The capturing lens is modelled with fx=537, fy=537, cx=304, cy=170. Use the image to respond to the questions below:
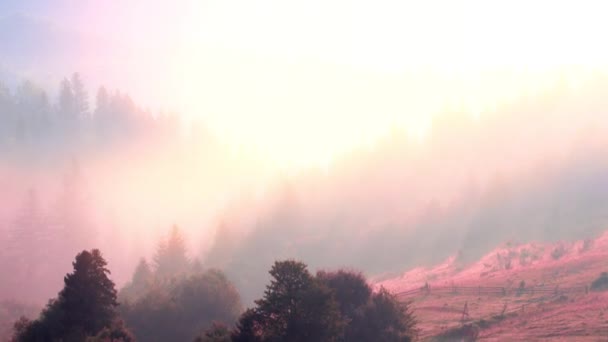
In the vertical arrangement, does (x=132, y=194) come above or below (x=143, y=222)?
above

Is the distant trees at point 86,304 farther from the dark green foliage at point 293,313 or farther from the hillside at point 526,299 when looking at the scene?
the hillside at point 526,299

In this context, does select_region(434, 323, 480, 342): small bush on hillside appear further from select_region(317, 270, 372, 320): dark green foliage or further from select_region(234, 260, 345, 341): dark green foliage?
select_region(234, 260, 345, 341): dark green foliage

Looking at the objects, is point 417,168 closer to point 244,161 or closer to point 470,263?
point 470,263

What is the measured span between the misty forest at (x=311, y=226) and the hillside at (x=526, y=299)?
0.24 meters

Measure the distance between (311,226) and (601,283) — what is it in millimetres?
69186

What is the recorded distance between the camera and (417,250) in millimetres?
82312

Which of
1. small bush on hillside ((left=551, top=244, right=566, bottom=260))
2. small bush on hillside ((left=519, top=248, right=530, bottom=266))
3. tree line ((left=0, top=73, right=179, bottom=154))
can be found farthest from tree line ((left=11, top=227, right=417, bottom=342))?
tree line ((left=0, top=73, right=179, bottom=154))

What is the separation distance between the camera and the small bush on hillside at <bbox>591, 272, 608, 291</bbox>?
37844 millimetres

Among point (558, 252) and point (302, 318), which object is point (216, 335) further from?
point (558, 252)

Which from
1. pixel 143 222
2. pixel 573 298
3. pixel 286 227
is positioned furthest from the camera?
pixel 143 222

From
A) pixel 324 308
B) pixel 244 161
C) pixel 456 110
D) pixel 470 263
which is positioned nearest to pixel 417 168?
pixel 456 110

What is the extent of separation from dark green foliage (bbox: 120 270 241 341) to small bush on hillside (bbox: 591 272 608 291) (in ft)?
96.7

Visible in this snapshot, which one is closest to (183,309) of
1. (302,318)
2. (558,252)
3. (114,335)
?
(114,335)

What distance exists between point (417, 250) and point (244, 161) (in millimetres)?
78010
